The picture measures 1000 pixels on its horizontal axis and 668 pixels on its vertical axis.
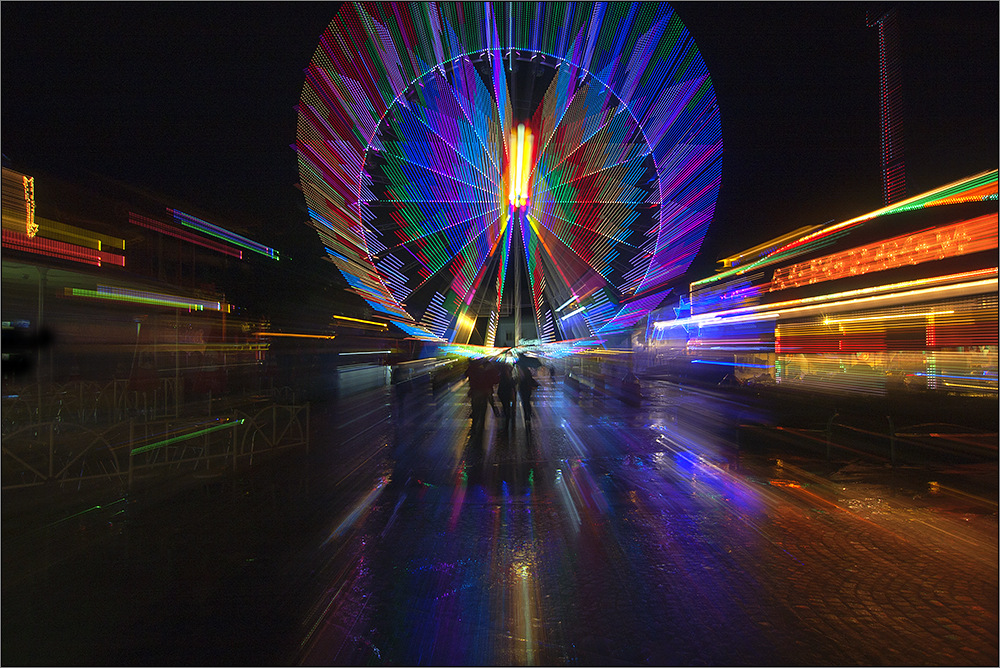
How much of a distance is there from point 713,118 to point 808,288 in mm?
9317

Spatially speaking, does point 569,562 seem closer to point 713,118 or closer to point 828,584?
point 828,584

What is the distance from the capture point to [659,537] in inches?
194

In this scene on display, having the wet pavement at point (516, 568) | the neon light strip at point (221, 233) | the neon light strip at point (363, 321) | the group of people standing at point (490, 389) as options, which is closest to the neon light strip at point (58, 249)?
the neon light strip at point (221, 233)

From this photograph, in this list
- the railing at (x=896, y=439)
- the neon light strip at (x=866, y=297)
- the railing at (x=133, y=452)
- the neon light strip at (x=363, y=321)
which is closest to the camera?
the neon light strip at (x=866, y=297)

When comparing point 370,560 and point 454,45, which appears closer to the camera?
point 370,560

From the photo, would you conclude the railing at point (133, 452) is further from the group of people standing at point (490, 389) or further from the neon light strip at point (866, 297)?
the neon light strip at point (866, 297)

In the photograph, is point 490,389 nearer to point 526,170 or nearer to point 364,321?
point 526,170

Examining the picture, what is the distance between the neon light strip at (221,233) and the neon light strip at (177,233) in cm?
39

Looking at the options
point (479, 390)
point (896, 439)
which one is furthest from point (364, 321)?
point (896, 439)

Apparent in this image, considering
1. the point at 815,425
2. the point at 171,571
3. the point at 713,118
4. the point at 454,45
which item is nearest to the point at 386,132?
the point at 454,45

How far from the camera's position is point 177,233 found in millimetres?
23812

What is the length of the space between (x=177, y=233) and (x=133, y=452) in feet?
61.1

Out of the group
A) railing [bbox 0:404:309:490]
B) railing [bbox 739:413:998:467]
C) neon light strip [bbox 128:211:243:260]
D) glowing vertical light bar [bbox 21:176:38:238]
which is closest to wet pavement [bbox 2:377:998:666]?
railing [bbox 739:413:998:467]

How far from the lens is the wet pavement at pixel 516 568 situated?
10.1 ft
